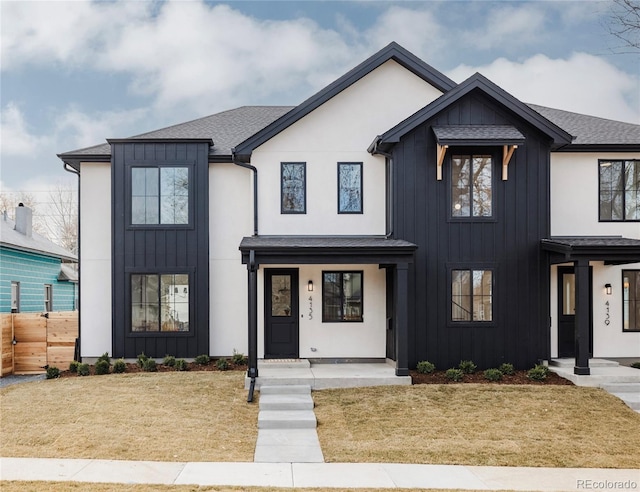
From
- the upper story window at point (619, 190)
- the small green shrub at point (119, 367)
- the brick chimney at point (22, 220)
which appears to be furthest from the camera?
the brick chimney at point (22, 220)

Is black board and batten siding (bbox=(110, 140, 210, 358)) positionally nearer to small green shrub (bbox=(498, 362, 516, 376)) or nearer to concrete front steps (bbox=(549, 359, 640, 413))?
small green shrub (bbox=(498, 362, 516, 376))

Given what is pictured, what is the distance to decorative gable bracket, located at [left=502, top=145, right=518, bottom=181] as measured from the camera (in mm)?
11482

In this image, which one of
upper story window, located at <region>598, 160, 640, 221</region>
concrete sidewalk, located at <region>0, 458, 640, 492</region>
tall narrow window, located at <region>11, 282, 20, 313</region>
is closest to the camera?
concrete sidewalk, located at <region>0, 458, 640, 492</region>

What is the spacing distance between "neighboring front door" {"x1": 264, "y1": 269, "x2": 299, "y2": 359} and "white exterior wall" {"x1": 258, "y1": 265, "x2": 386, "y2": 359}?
0.18 meters

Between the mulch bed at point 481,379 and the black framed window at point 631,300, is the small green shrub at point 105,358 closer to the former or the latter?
the mulch bed at point 481,379

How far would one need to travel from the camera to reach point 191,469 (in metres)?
6.53

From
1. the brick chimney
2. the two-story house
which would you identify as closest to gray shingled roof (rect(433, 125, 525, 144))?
the two-story house

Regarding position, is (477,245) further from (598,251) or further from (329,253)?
(329,253)

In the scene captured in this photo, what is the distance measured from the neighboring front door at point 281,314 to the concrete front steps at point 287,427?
2.38 meters

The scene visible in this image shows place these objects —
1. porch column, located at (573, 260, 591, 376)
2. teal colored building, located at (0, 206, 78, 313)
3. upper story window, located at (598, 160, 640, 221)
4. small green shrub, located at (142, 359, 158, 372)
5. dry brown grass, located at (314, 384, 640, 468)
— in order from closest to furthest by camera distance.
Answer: dry brown grass, located at (314, 384, 640, 468) < porch column, located at (573, 260, 591, 376) < small green shrub, located at (142, 359, 158, 372) < upper story window, located at (598, 160, 640, 221) < teal colored building, located at (0, 206, 78, 313)

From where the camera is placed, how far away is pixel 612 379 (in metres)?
10.4

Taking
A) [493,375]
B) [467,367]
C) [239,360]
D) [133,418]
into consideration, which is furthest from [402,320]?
[133,418]

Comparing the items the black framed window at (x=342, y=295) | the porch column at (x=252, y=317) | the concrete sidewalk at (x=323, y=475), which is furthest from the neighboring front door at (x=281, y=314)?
the concrete sidewalk at (x=323, y=475)

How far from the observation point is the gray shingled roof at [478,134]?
11195 mm
